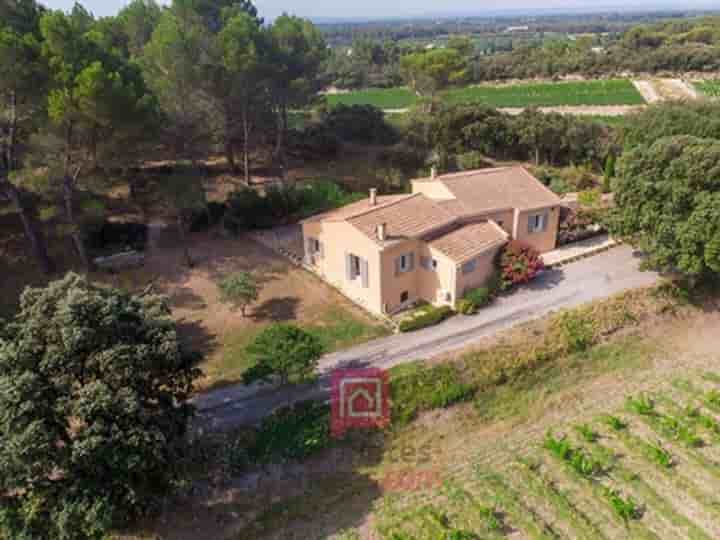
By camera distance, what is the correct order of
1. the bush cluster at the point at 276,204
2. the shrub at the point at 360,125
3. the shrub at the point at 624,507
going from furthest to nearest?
the shrub at the point at 360,125 → the bush cluster at the point at 276,204 → the shrub at the point at 624,507

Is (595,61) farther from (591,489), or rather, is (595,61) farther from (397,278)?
(591,489)

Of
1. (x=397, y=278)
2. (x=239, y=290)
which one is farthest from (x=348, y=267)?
(x=239, y=290)

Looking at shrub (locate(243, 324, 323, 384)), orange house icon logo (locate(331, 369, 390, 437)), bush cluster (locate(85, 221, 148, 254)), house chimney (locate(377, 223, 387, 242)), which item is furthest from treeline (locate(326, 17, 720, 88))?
shrub (locate(243, 324, 323, 384))

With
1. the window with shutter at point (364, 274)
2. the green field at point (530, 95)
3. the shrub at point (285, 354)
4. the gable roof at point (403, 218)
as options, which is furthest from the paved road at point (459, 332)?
the green field at point (530, 95)

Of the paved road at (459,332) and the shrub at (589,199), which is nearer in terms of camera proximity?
the paved road at (459,332)

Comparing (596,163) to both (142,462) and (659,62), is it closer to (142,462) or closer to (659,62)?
(142,462)

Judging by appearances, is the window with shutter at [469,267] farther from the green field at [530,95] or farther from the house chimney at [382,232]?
the green field at [530,95]

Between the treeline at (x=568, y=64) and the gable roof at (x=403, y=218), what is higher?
the treeline at (x=568, y=64)
